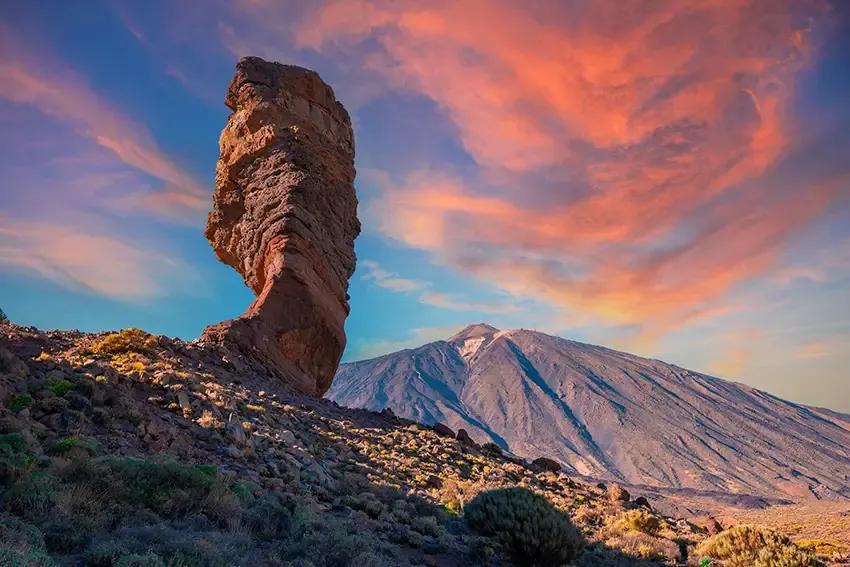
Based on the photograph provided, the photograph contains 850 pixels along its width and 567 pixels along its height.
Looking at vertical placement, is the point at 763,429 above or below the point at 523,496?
above

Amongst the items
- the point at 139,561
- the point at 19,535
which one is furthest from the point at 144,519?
the point at 139,561

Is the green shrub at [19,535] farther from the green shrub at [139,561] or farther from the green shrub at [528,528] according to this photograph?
the green shrub at [528,528]

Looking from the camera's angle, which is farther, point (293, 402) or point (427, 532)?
point (293, 402)

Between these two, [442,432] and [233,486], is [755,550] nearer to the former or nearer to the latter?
[233,486]

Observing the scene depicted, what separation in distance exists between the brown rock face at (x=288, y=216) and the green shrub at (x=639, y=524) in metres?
14.3

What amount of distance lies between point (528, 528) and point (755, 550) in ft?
18.3

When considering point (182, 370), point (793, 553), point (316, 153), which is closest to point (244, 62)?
point (316, 153)

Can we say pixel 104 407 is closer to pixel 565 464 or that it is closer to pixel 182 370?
pixel 182 370

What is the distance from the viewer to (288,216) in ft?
83.6

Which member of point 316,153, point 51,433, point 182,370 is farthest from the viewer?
point 316,153

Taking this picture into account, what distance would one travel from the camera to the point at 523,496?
12062 millimetres

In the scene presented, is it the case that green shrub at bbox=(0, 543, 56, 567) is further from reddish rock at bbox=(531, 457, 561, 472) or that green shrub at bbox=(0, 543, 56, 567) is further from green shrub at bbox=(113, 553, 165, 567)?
reddish rock at bbox=(531, 457, 561, 472)

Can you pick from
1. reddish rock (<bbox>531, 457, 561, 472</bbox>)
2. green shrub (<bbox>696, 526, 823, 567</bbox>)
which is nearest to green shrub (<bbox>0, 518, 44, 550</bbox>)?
green shrub (<bbox>696, 526, 823, 567</bbox>)

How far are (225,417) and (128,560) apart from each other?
9460mm
